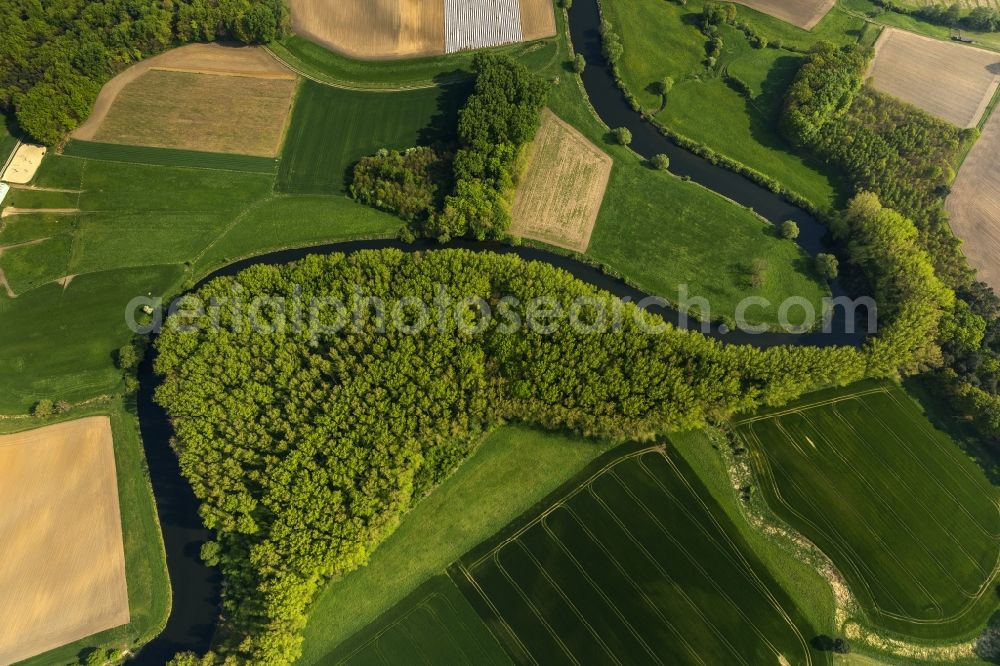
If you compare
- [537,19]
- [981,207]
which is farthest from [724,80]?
[981,207]

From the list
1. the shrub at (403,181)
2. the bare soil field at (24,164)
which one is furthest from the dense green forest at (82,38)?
the shrub at (403,181)

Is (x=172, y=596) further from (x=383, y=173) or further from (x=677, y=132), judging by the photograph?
(x=677, y=132)

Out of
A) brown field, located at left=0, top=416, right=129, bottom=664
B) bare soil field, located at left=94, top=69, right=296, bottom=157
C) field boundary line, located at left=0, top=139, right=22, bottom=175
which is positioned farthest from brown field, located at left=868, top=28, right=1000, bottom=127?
field boundary line, located at left=0, top=139, right=22, bottom=175

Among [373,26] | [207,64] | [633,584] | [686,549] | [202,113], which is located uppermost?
[373,26]

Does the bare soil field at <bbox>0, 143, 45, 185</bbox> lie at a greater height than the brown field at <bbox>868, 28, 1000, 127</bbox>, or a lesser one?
lesser

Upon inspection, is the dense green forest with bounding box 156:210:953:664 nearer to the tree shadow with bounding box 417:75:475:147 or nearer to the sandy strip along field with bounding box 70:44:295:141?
the tree shadow with bounding box 417:75:475:147

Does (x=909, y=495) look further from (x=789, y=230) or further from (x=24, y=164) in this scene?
(x=24, y=164)
